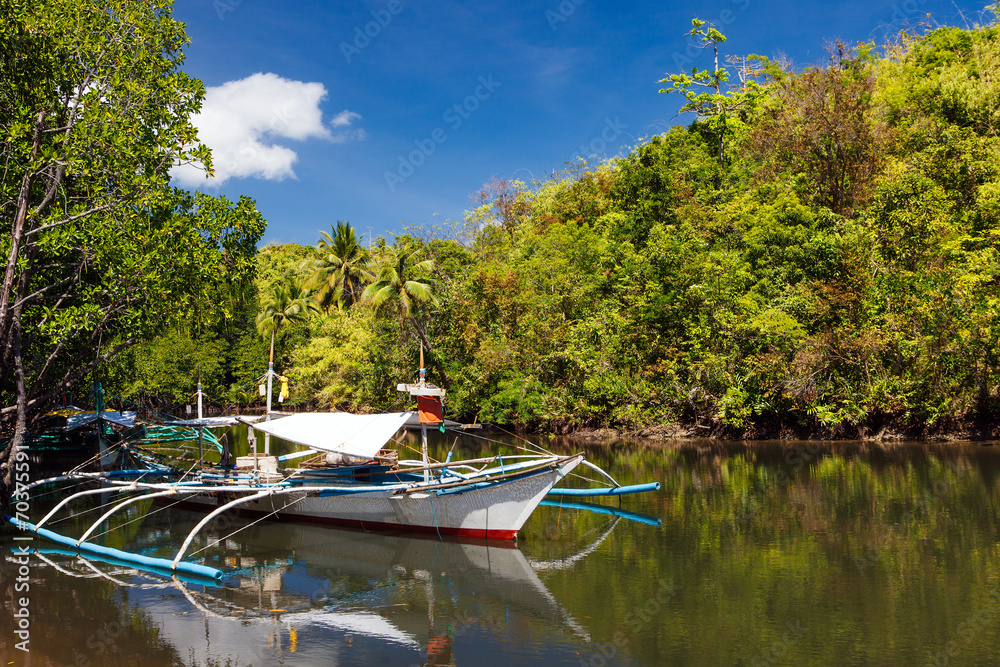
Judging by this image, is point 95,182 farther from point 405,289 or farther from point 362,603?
point 405,289

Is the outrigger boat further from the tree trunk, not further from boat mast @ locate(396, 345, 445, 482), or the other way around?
the tree trunk

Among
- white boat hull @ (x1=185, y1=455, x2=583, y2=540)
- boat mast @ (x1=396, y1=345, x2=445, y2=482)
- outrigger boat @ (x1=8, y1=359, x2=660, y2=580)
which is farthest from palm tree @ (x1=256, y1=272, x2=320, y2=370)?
boat mast @ (x1=396, y1=345, x2=445, y2=482)

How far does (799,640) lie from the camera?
8.41m

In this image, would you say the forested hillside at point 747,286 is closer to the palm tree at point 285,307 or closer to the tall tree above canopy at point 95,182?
the palm tree at point 285,307

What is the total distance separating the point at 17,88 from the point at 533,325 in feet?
81.7

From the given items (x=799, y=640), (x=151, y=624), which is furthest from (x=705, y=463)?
(x=151, y=624)

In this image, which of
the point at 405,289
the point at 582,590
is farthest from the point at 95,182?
the point at 405,289

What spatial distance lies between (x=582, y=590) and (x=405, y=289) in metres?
30.9

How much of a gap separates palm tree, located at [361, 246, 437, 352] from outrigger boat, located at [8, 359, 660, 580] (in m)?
22.7

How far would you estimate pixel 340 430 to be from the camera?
15008 mm

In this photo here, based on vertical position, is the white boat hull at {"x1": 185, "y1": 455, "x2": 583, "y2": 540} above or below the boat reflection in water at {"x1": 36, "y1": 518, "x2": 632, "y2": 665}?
above

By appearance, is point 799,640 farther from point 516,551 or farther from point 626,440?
point 626,440

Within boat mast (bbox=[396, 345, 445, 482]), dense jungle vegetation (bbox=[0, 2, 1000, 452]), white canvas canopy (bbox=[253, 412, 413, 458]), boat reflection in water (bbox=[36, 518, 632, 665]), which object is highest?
dense jungle vegetation (bbox=[0, 2, 1000, 452])

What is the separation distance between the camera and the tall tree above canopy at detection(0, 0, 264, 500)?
48.7 feet
